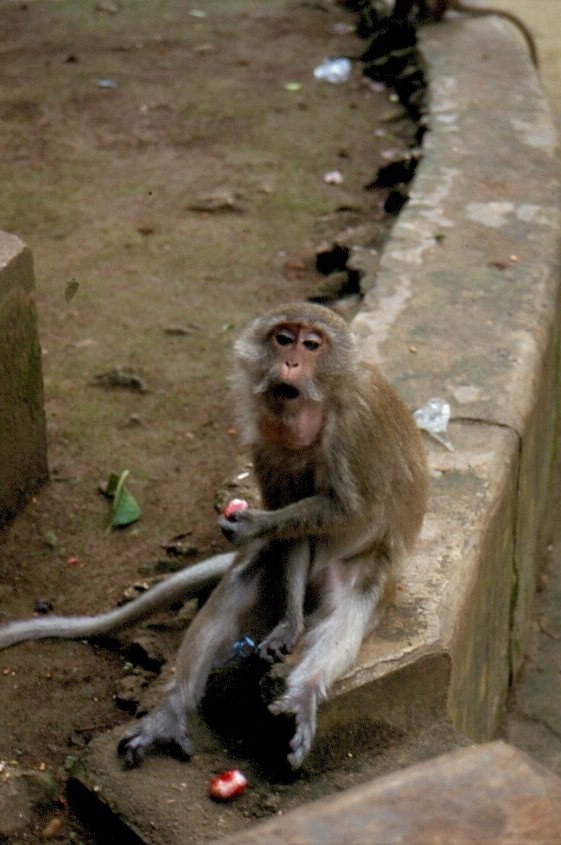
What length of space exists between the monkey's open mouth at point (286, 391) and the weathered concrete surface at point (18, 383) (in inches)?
64.0

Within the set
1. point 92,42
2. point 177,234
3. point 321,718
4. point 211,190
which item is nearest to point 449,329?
point 321,718

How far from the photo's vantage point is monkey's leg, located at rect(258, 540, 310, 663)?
3746 mm

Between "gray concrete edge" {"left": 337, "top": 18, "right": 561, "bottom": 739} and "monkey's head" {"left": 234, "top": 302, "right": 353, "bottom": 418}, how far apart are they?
0.71 meters

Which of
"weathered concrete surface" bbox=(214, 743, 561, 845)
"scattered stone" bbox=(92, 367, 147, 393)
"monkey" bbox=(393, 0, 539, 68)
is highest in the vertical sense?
"weathered concrete surface" bbox=(214, 743, 561, 845)

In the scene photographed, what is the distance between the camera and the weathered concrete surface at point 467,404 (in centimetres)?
378

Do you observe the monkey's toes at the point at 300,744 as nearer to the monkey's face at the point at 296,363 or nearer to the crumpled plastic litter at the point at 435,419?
the monkey's face at the point at 296,363

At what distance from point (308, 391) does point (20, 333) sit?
185cm

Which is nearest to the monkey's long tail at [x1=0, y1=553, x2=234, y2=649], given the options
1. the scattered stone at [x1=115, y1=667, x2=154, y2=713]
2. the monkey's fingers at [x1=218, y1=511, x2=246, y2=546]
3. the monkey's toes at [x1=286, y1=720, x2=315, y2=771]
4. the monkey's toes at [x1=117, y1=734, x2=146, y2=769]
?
the scattered stone at [x1=115, y1=667, x2=154, y2=713]

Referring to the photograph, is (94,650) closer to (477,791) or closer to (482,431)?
(482,431)

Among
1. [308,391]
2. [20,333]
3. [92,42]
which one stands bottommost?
[92,42]

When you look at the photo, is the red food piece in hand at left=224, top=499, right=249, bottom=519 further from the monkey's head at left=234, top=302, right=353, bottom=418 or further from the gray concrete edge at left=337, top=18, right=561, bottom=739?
the monkey's head at left=234, top=302, right=353, bottom=418

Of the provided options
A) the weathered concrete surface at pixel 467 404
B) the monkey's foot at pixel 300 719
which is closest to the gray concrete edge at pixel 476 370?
the weathered concrete surface at pixel 467 404

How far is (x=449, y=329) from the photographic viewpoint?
5578mm

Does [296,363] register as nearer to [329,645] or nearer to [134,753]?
[329,645]
